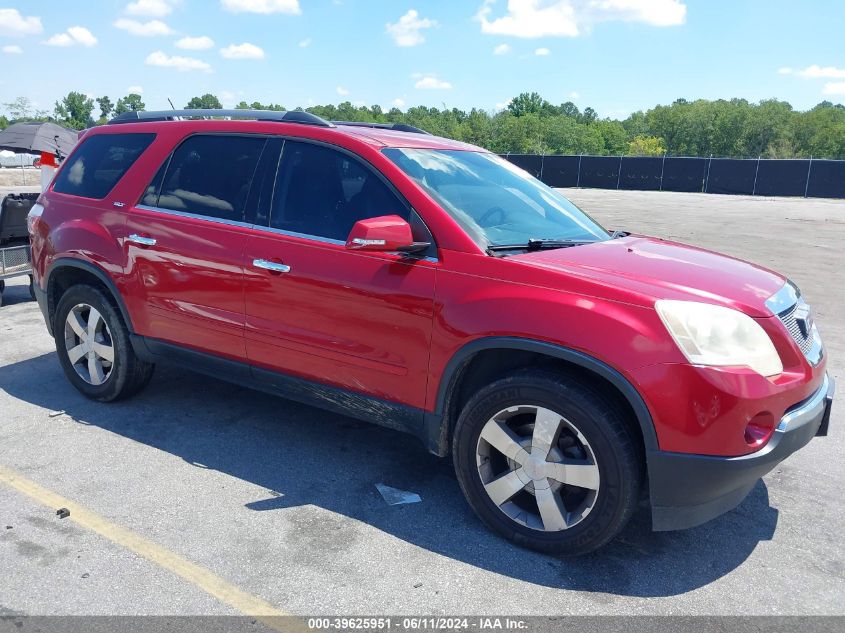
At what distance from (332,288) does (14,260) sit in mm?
5780

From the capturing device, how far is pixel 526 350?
3012 mm

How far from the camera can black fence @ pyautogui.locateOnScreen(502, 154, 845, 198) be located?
38.2 metres

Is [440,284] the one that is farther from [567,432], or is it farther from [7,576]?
[7,576]

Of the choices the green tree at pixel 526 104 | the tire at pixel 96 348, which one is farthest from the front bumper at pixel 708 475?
the green tree at pixel 526 104

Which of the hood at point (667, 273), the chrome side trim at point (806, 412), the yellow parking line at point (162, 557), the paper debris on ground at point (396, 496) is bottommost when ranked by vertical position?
the paper debris on ground at point (396, 496)

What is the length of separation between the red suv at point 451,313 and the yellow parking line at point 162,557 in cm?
106

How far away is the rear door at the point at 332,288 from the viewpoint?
3.34 meters

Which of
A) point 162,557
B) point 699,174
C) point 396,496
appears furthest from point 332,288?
point 699,174

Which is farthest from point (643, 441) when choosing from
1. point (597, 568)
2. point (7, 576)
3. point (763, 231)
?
point (763, 231)

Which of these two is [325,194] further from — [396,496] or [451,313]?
[396,496]

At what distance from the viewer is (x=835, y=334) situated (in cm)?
706

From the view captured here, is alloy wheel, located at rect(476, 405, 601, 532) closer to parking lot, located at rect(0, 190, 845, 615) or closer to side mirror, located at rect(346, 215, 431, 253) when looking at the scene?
parking lot, located at rect(0, 190, 845, 615)

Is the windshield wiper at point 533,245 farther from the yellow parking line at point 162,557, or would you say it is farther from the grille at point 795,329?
the yellow parking line at point 162,557

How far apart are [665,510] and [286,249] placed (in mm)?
2233
